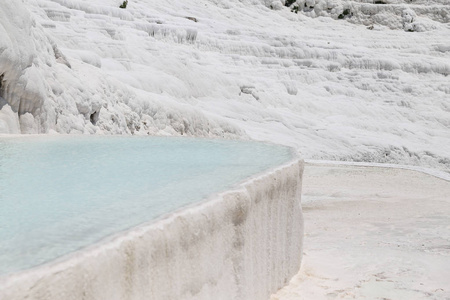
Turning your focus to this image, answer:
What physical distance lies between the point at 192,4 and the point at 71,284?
28.8m

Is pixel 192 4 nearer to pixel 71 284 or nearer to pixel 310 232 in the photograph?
pixel 310 232

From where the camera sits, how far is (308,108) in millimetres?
19484

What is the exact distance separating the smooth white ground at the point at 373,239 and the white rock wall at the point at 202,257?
1.31ft

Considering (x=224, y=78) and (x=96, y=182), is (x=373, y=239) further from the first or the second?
(x=224, y=78)

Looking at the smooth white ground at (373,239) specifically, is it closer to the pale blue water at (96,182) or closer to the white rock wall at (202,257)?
the white rock wall at (202,257)

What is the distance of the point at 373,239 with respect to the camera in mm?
6688

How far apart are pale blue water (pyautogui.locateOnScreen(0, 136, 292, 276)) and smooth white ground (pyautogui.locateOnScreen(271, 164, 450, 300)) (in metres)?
0.98

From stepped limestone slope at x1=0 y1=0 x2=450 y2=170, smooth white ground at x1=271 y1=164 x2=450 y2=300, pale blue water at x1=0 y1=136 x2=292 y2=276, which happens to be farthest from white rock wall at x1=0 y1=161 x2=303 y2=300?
stepped limestone slope at x1=0 y1=0 x2=450 y2=170

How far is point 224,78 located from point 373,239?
11589 millimetres

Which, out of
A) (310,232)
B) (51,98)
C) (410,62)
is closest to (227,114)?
(51,98)

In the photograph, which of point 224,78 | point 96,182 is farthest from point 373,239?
point 224,78

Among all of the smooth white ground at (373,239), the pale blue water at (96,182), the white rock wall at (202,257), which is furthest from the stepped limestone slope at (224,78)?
the white rock wall at (202,257)

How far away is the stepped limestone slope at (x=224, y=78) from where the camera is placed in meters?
8.23

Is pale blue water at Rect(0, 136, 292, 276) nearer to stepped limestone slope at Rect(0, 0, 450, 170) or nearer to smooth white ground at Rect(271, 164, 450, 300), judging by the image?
smooth white ground at Rect(271, 164, 450, 300)
